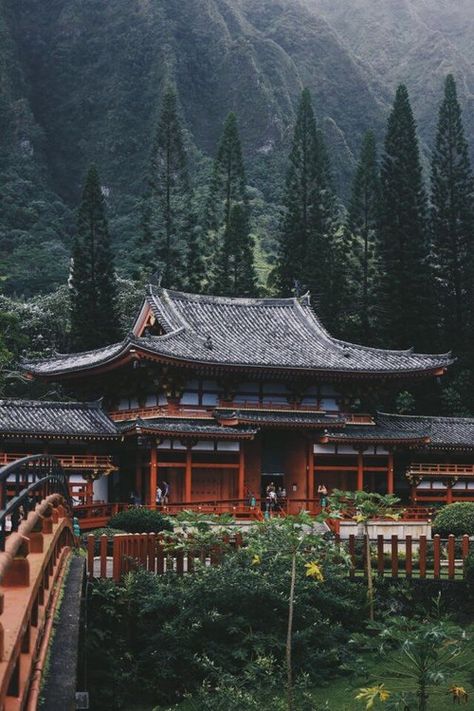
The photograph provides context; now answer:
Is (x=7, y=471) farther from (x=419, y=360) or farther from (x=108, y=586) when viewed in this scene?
(x=419, y=360)

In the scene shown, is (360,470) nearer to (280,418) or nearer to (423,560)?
(280,418)

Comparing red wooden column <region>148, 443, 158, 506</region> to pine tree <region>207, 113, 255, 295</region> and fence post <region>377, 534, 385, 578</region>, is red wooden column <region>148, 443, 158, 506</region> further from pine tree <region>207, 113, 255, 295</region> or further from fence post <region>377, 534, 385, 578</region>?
pine tree <region>207, 113, 255, 295</region>

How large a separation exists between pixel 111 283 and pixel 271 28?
108 meters

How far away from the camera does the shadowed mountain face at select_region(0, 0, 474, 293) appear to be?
113m

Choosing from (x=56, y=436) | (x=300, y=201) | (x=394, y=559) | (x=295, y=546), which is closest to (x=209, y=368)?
(x=56, y=436)

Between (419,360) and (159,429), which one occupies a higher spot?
(419,360)

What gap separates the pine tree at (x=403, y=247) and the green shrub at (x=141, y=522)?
3167cm

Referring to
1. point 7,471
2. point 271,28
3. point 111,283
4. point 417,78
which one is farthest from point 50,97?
A: point 7,471

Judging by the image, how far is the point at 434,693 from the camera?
14.8 m

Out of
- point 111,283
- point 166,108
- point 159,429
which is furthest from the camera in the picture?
point 166,108

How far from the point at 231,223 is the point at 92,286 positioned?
9482 mm

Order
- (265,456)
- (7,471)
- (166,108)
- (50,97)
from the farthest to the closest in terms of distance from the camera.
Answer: (50,97)
(166,108)
(265,456)
(7,471)

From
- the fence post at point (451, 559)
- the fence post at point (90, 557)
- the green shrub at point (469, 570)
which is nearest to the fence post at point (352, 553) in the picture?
the fence post at point (451, 559)

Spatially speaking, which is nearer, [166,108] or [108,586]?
[108,586]
